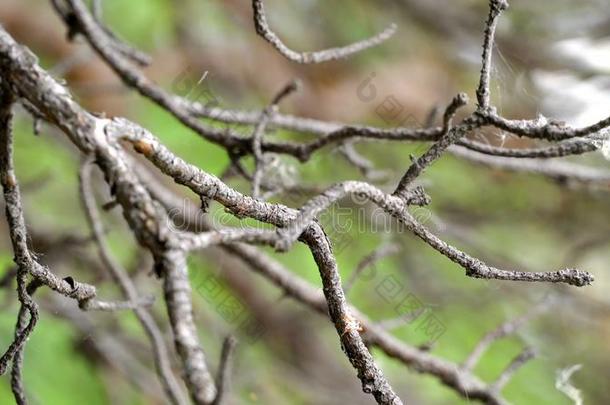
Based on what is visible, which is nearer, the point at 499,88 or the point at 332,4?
the point at 499,88

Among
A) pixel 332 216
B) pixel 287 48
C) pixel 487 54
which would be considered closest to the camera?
pixel 487 54

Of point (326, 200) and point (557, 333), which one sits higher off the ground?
point (557, 333)

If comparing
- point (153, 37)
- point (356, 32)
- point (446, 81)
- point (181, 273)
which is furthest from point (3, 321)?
point (446, 81)

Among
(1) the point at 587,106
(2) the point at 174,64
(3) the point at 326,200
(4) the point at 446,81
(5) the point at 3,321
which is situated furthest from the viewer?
(4) the point at 446,81

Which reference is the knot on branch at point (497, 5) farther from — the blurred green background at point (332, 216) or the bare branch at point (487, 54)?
the blurred green background at point (332, 216)

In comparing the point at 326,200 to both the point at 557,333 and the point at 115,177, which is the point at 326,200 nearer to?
the point at 115,177

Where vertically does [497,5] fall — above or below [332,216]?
below

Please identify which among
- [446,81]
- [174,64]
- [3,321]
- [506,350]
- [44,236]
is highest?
[446,81]

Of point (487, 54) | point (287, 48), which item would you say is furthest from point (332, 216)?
point (487, 54)

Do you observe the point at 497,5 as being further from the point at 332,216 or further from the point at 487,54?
the point at 332,216
